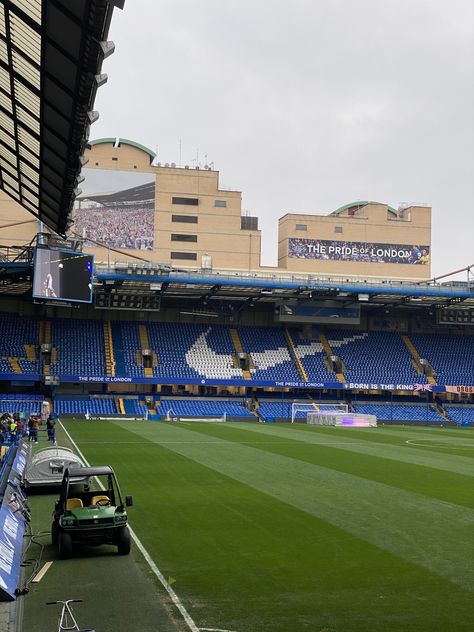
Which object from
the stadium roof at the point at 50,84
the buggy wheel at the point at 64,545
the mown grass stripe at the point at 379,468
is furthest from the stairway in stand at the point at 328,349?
the buggy wheel at the point at 64,545

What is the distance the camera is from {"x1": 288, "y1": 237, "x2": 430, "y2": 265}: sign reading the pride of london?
103 metres

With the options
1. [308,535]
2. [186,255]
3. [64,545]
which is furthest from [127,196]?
[64,545]

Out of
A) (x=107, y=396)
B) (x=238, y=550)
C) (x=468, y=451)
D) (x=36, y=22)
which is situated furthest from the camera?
(x=107, y=396)

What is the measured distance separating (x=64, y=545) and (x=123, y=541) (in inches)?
47.0

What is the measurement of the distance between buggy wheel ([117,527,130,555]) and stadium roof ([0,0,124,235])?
8632 millimetres

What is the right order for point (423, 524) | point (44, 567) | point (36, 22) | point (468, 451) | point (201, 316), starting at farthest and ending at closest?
point (201, 316) < point (468, 451) < point (423, 524) < point (44, 567) < point (36, 22)

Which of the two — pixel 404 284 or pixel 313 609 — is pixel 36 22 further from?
pixel 404 284

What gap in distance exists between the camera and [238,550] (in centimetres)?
1656

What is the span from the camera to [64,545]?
15.7 meters

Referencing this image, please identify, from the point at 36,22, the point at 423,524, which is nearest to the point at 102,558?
the point at 423,524

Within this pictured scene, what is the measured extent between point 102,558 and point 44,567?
1.30 m

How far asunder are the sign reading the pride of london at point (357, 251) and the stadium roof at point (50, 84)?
7985 centimetres

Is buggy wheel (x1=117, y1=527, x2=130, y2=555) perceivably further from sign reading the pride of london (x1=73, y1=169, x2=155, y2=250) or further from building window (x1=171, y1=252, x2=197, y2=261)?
building window (x1=171, y1=252, x2=197, y2=261)

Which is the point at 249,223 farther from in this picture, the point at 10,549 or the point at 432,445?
the point at 10,549
